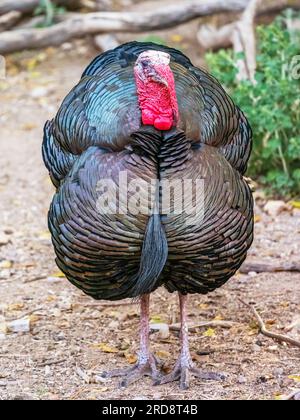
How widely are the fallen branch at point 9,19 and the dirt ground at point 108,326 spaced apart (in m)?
2.72

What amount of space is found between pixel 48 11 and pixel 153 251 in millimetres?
5788

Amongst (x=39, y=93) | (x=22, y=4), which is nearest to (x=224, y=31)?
(x=39, y=93)

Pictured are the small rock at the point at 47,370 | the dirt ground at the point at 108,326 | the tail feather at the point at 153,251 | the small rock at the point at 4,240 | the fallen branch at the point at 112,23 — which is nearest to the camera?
the tail feather at the point at 153,251

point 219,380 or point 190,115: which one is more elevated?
point 190,115

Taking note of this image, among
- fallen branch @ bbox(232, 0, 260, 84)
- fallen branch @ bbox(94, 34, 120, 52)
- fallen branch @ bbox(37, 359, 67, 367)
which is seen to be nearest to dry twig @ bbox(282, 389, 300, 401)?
fallen branch @ bbox(37, 359, 67, 367)

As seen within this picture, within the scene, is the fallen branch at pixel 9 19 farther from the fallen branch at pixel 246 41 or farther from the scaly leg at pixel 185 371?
the scaly leg at pixel 185 371

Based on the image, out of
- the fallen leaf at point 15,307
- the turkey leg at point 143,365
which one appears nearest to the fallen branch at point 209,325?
the turkey leg at point 143,365

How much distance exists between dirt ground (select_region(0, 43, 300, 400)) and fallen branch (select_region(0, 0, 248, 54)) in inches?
93.8

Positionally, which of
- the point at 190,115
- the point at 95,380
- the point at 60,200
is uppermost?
the point at 190,115

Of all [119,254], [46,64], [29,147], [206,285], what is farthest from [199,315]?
→ [46,64]

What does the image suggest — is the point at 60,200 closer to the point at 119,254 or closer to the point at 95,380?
the point at 119,254

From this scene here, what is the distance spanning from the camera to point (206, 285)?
14.7ft

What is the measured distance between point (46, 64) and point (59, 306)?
4852 millimetres

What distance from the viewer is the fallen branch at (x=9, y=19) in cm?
955
